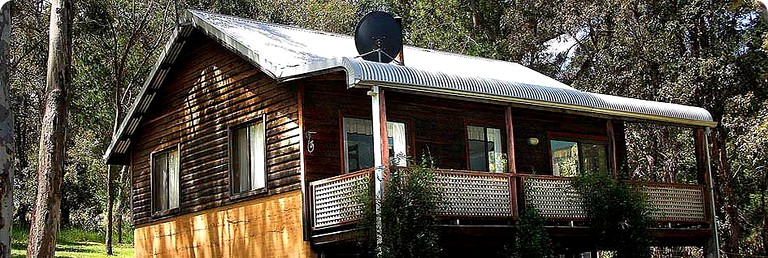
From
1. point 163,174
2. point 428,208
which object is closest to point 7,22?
point 428,208

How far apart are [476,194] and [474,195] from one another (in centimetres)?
4

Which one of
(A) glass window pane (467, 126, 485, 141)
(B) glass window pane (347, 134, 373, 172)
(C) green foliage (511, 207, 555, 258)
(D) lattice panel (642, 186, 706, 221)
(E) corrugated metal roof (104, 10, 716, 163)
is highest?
(E) corrugated metal roof (104, 10, 716, 163)

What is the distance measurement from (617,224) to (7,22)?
40.4ft

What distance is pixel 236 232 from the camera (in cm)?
1638

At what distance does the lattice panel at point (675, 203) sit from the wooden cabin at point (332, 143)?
0.03 m

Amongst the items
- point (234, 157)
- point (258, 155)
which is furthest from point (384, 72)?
point (234, 157)

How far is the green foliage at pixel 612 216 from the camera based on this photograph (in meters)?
15.5

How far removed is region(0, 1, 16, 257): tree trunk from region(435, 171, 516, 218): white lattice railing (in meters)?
8.85

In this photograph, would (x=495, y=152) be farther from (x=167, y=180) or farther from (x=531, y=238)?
(x=167, y=180)

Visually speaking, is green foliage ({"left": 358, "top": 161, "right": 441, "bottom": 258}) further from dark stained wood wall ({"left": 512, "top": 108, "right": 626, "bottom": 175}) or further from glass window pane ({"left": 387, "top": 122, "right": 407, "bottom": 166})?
dark stained wood wall ({"left": 512, "top": 108, "right": 626, "bottom": 175})

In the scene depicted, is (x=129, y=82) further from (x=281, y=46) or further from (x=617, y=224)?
(x=617, y=224)

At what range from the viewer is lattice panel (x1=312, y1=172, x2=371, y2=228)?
1322cm

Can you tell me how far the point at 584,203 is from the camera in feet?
51.1

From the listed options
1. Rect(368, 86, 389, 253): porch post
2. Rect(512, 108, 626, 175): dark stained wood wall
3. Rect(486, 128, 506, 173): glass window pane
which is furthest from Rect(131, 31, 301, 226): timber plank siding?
Rect(512, 108, 626, 175): dark stained wood wall
